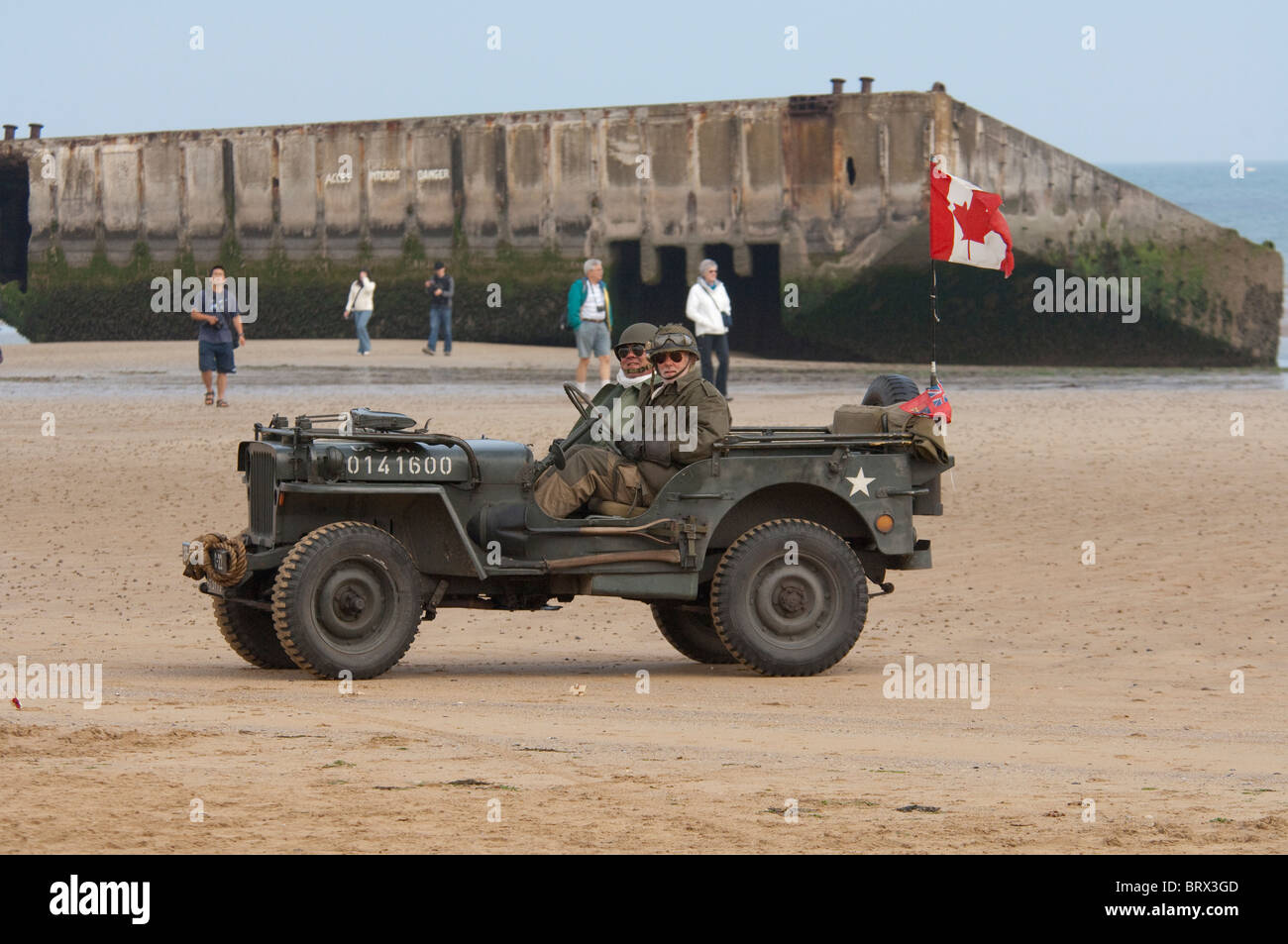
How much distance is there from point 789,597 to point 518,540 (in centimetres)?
137

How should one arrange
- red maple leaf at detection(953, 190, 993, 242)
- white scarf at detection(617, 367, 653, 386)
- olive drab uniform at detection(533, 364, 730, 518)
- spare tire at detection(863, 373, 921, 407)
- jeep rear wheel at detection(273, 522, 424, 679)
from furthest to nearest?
red maple leaf at detection(953, 190, 993, 242) → spare tire at detection(863, 373, 921, 407) → white scarf at detection(617, 367, 653, 386) → olive drab uniform at detection(533, 364, 730, 518) → jeep rear wheel at detection(273, 522, 424, 679)

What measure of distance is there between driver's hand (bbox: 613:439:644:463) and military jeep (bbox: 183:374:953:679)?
222 millimetres

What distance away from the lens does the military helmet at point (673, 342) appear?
1021 cm

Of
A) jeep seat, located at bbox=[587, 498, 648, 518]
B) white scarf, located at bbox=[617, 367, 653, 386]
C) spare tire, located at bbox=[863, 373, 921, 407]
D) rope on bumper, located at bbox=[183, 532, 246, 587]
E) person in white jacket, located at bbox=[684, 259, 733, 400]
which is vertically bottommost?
rope on bumper, located at bbox=[183, 532, 246, 587]

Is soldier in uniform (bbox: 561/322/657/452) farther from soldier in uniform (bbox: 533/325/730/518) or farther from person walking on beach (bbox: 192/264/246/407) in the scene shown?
person walking on beach (bbox: 192/264/246/407)

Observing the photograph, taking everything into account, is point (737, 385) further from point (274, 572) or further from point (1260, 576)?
point (274, 572)

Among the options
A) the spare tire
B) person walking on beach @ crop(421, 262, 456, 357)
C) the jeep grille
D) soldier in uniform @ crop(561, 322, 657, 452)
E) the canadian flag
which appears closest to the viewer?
the jeep grille

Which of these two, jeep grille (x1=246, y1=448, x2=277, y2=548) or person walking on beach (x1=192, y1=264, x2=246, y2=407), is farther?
person walking on beach (x1=192, y1=264, x2=246, y2=407)

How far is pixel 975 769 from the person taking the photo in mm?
7375

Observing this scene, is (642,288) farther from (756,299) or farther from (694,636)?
(694,636)

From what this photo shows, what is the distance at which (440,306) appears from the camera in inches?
1236

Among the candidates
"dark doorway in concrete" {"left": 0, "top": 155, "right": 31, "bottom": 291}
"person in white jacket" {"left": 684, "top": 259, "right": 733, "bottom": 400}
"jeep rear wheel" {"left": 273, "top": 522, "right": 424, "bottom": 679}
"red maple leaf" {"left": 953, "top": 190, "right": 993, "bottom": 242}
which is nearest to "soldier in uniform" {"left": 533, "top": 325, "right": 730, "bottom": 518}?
"jeep rear wheel" {"left": 273, "top": 522, "right": 424, "bottom": 679}

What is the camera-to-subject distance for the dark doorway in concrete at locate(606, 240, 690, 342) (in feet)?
113

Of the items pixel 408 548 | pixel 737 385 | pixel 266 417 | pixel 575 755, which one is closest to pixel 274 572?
pixel 408 548
